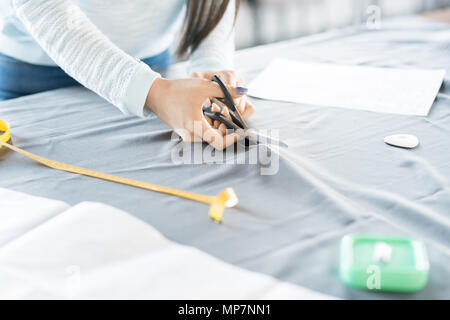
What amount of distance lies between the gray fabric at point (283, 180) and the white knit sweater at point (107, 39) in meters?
0.09

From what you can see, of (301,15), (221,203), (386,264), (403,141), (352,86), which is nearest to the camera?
(386,264)

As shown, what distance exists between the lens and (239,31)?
2.09 meters

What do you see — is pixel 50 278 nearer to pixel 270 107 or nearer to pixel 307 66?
pixel 270 107

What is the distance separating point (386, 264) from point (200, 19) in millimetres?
688

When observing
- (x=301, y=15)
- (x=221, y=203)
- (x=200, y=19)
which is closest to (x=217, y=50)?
(x=200, y=19)

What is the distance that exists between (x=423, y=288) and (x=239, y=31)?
180cm

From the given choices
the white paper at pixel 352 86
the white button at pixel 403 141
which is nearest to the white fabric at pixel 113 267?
the white button at pixel 403 141

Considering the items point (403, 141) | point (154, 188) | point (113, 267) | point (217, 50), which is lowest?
point (113, 267)

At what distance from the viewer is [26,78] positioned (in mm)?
993

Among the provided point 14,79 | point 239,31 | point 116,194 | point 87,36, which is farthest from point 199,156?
point 239,31

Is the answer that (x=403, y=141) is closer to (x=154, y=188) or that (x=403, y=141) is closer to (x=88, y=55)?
(x=154, y=188)

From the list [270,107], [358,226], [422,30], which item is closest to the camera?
[358,226]

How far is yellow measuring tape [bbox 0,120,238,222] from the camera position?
0.55 meters
